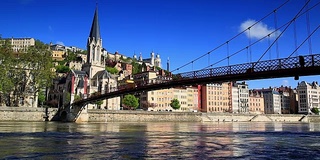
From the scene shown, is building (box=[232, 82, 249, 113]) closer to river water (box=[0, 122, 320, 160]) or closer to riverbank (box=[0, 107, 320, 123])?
riverbank (box=[0, 107, 320, 123])

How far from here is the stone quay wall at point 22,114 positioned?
6106 centimetres

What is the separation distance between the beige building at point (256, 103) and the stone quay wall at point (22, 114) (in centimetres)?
9726

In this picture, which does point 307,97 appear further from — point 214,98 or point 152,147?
point 152,147

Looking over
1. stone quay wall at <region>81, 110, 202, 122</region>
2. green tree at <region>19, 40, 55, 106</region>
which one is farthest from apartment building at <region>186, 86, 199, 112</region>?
green tree at <region>19, 40, 55, 106</region>

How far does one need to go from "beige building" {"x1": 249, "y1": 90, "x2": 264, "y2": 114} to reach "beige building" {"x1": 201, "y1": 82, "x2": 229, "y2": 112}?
672 inches

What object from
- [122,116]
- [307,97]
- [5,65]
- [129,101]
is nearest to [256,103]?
[307,97]

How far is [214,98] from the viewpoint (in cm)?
12719

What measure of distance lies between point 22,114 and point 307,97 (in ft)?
402

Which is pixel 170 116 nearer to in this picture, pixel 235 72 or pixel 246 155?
pixel 235 72

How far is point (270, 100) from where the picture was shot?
148500mm

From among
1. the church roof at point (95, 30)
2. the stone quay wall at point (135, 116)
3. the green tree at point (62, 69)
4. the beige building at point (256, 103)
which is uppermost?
the church roof at point (95, 30)

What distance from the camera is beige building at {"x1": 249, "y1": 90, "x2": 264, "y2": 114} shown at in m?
144

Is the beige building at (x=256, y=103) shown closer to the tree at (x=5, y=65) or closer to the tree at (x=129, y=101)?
the tree at (x=129, y=101)

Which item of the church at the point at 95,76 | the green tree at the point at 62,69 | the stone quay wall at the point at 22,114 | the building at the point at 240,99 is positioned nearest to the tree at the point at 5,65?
the stone quay wall at the point at 22,114
